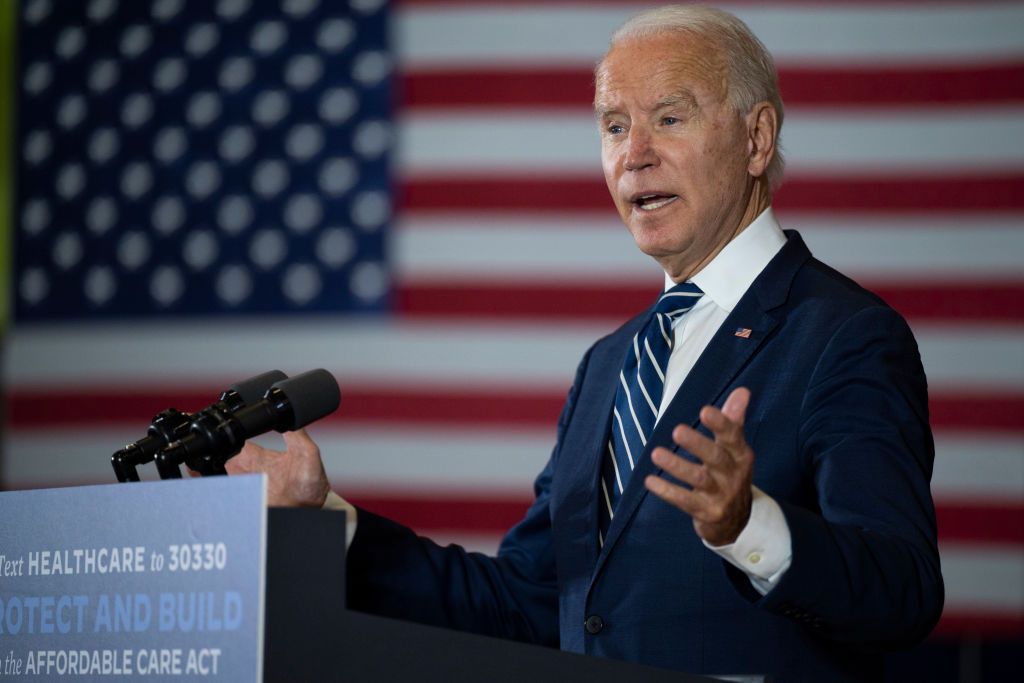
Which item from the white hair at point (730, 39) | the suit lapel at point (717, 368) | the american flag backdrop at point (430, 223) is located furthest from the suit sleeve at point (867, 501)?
the american flag backdrop at point (430, 223)

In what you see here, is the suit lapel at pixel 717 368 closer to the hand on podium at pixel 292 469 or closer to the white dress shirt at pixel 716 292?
the white dress shirt at pixel 716 292

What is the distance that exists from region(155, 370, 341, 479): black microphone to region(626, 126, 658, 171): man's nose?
65 centimetres

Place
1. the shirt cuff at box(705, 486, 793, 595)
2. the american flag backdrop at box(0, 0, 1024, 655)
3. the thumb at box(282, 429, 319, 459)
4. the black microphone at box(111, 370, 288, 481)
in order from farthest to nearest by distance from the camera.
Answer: the american flag backdrop at box(0, 0, 1024, 655) → the thumb at box(282, 429, 319, 459) → the black microphone at box(111, 370, 288, 481) → the shirt cuff at box(705, 486, 793, 595)

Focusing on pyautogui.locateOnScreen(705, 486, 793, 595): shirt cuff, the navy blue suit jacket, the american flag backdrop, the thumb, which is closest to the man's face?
the navy blue suit jacket

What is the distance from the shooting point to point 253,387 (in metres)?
1.48

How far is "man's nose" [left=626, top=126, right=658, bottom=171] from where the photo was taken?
6.15ft

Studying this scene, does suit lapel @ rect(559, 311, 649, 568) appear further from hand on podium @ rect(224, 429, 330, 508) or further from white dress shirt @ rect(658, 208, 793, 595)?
hand on podium @ rect(224, 429, 330, 508)

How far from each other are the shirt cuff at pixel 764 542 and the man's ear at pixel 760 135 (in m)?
0.82

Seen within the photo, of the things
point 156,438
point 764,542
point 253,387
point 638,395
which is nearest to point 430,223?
point 638,395

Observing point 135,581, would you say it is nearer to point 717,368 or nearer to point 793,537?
point 793,537

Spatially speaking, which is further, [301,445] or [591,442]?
[591,442]

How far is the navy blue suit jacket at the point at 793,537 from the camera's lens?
132 cm

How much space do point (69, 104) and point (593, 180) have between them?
1865 mm

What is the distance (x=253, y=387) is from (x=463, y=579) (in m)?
0.56
